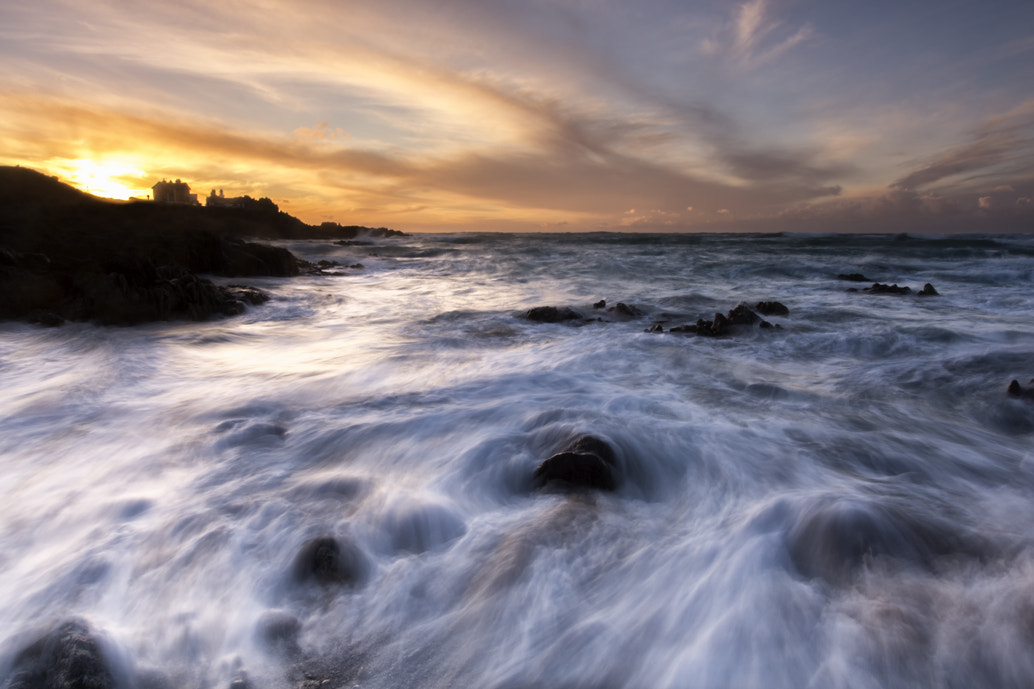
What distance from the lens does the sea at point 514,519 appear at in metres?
1.96

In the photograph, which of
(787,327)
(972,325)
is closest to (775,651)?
(787,327)

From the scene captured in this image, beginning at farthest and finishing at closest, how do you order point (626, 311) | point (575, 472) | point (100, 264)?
point (626, 311)
point (100, 264)
point (575, 472)

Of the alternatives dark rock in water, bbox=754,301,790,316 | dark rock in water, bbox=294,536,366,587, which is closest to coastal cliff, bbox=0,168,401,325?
dark rock in water, bbox=294,536,366,587

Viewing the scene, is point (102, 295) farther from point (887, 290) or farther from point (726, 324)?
point (887, 290)

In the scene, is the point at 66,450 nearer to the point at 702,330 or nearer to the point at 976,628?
the point at 976,628

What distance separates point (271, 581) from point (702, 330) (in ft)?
21.8

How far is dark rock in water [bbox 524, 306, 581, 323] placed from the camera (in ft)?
29.1

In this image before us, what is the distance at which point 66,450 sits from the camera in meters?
3.72

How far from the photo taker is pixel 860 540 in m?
2.52

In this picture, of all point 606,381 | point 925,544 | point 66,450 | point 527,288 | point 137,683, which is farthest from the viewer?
point 527,288

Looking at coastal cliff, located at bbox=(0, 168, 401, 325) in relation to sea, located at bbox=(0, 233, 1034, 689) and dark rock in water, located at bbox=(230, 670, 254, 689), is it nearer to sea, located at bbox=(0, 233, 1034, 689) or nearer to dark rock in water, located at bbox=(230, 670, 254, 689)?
sea, located at bbox=(0, 233, 1034, 689)

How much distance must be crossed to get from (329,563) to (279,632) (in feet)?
1.22

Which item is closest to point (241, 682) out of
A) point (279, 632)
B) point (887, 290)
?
point (279, 632)

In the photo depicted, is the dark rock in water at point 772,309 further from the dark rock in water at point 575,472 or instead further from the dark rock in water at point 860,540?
the dark rock in water at point 575,472
